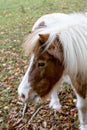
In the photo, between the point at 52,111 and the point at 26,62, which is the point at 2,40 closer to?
the point at 26,62

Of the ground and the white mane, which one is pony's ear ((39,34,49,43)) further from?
the ground

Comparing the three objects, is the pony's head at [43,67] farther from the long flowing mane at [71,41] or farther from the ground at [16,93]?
the ground at [16,93]

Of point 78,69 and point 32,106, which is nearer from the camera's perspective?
point 78,69

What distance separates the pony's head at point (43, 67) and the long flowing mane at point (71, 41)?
0.02 m

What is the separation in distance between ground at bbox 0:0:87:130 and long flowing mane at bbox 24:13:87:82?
0.73m

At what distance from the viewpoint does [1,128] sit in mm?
3588

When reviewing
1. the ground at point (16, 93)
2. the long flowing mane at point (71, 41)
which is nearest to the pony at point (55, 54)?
the long flowing mane at point (71, 41)

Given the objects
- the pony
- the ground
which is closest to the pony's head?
the pony

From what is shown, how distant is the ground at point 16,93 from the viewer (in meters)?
3.48

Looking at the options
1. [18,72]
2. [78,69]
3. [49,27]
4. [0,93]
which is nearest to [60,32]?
[49,27]

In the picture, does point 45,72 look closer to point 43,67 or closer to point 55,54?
point 43,67

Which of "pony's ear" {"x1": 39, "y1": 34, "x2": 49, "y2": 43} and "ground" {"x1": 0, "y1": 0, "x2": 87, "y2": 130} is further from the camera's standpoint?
"ground" {"x1": 0, "y1": 0, "x2": 87, "y2": 130}

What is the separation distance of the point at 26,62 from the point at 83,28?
129 inches

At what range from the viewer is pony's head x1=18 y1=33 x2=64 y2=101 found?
2.16 metres
